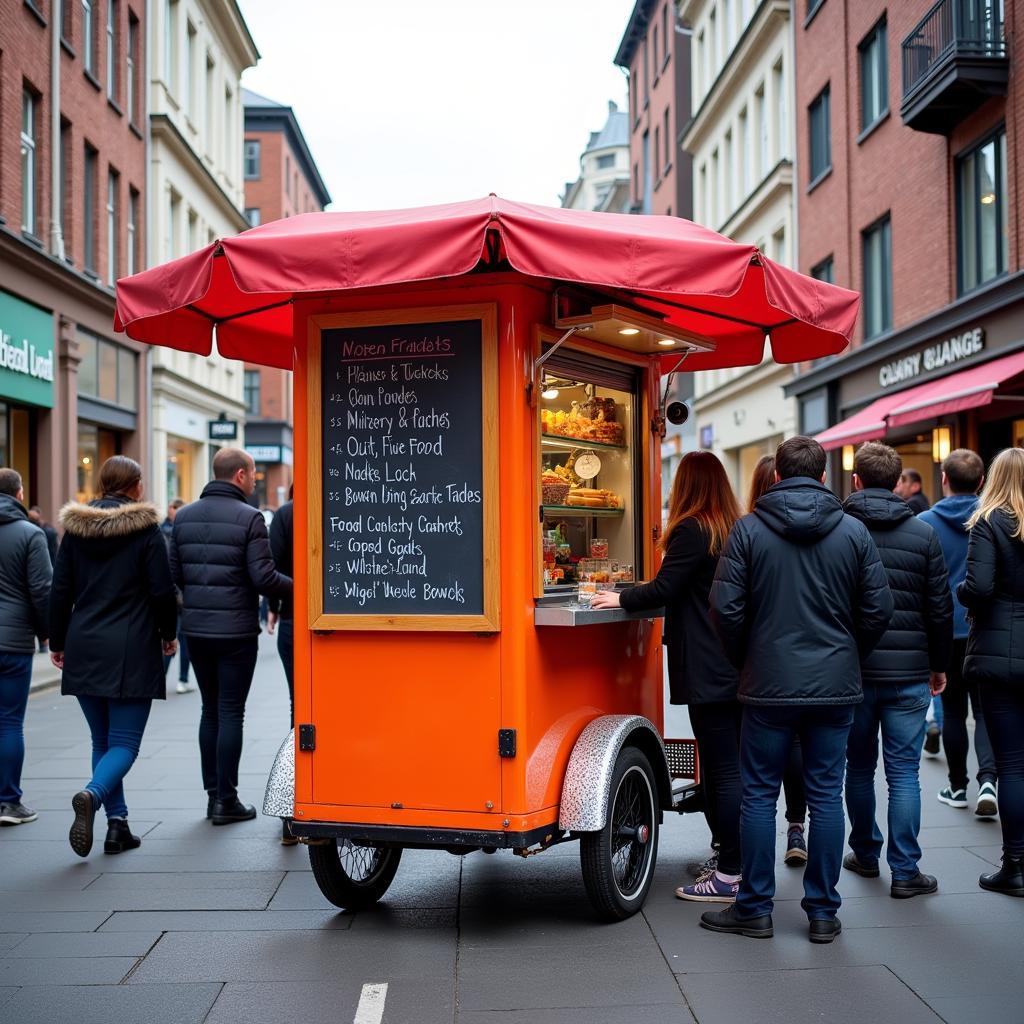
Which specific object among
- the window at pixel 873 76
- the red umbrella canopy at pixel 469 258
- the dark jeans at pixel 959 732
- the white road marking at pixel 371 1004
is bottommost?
the white road marking at pixel 371 1004

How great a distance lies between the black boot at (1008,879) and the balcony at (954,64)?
1185 centimetres

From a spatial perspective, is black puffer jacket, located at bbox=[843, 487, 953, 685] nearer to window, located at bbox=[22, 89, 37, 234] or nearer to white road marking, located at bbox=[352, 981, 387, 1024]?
white road marking, located at bbox=[352, 981, 387, 1024]

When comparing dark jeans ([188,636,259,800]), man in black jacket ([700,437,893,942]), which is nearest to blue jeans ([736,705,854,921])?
man in black jacket ([700,437,893,942])

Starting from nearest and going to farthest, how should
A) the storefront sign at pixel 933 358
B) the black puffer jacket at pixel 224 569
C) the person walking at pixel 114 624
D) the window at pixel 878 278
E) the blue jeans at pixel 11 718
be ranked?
the person walking at pixel 114 624, the black puffer jacket at pixel 224 569, the blue jeans at pixel 11 718, the storefront sign at pixel 933 358, the window at pixel 878 278

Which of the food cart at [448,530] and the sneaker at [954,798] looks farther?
the sneaker at [954,798]

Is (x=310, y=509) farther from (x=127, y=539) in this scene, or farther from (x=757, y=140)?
(x=757, y=140)

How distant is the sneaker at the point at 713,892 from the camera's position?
226 inches

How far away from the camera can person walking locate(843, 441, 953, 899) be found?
5.77m

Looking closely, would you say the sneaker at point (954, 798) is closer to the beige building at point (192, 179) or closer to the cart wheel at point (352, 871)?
the cart wheel at point (352, 871)

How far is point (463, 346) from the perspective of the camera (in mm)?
5359

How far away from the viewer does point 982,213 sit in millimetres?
16406

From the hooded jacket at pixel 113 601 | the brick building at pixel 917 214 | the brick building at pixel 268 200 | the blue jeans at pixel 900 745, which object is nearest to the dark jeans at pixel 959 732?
the blue jeans at pixel 900 745

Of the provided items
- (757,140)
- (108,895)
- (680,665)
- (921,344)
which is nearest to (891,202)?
(921,344)

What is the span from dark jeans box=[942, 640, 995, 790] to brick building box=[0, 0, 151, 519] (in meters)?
13.7
